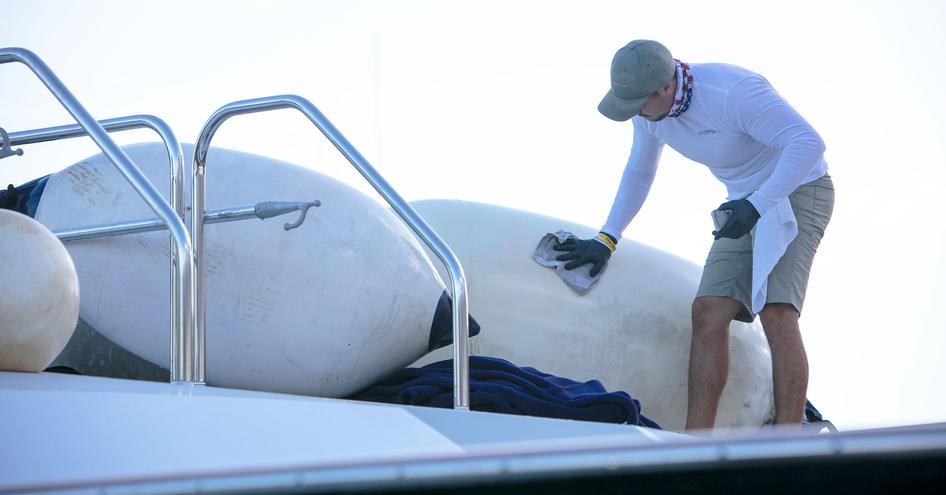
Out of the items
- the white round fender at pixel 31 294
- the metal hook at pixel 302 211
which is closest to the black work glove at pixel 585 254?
the metal hook at pixel 302 211

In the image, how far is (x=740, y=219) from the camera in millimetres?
3500

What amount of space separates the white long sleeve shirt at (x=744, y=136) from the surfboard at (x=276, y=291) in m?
1.04

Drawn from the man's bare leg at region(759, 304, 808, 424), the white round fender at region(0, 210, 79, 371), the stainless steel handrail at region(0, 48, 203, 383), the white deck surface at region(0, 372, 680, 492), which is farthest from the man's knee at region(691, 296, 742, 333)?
the white round fender at region(0, 210, 79, 371)

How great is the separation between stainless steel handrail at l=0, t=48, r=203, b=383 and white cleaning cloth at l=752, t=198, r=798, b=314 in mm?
1846

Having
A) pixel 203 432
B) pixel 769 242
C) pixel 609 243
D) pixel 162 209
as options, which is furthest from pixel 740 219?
pixel 203 432

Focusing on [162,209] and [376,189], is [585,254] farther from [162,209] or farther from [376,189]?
[162,209]

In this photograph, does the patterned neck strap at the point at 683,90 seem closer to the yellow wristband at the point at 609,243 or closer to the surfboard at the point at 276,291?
the yellow wristband at the point at 609,243

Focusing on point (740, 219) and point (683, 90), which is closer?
point (740, 219)

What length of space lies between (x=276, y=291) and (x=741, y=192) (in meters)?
1.57

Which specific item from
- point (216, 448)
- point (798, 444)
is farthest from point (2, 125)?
point (798, 444)

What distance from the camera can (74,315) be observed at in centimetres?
222

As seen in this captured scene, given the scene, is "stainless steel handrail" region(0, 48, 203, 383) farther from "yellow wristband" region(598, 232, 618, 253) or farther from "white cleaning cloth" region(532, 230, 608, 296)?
"yellow wristband" region(598, 232, 618, 253)

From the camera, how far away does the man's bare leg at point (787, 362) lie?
353 cm

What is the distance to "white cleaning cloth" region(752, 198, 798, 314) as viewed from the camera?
3.58m
